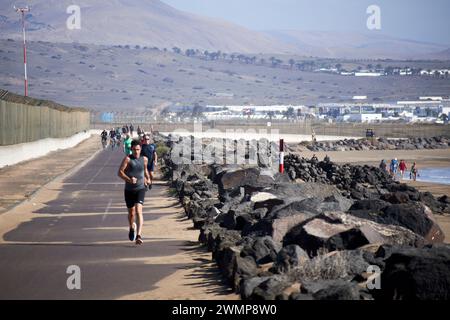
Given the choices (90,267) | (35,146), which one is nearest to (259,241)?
(90,267)

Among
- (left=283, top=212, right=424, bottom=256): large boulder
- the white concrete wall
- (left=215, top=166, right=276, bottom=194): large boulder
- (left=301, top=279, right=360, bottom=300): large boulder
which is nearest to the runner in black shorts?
(left=283, top=212, right=424, bottom=256): large boulder

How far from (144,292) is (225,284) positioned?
1051mm

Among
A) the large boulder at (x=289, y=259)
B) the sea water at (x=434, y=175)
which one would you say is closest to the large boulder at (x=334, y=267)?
the large boulder at (x=289, y=259)

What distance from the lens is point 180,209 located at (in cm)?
2400

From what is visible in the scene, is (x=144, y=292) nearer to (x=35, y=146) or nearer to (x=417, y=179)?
(x=417, y=179)

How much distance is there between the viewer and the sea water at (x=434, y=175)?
46.6 metres

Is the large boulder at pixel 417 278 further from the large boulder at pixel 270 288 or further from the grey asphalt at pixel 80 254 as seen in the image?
the grey asphalt at pixel 80 254

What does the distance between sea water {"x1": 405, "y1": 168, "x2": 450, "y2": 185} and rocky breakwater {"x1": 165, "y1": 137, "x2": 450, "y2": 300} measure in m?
21.5

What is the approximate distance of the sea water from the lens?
46559 millimetres

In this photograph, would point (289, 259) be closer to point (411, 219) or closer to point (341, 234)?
point (341, 234)

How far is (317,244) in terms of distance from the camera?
49.1 feet

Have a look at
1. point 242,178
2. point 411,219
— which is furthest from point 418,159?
point 411,219

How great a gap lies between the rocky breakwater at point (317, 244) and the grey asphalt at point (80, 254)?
1.11 meters

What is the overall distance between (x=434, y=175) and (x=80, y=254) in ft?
121
